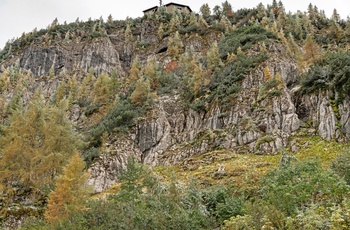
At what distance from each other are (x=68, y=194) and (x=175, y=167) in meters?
13.5

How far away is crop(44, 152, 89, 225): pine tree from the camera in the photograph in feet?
62.3

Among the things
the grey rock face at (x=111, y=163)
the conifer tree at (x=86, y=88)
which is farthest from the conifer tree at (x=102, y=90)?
the grey rock face at (x=111, y=163)

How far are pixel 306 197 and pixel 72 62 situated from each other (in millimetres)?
69209

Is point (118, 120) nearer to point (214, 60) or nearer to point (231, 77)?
point (231, 77)

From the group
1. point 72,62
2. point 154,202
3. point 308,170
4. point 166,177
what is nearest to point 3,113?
point 72,62

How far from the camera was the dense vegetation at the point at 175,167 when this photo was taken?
46.8ft

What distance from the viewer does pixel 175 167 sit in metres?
32.2

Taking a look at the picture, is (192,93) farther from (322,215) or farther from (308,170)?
(322,215)

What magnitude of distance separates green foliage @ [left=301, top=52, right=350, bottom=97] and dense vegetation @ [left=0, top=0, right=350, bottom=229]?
0.40 feet

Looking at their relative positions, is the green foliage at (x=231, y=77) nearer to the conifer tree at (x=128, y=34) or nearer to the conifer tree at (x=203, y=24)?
the conifer tree at (x=203, y=24)

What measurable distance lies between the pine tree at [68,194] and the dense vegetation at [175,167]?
6 cm

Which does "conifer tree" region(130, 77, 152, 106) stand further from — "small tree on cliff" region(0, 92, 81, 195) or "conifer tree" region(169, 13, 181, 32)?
"conifer tree" region(169, 13, 181, 32)

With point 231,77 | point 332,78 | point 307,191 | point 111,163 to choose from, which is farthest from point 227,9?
point 307,191

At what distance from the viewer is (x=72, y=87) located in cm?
6019
